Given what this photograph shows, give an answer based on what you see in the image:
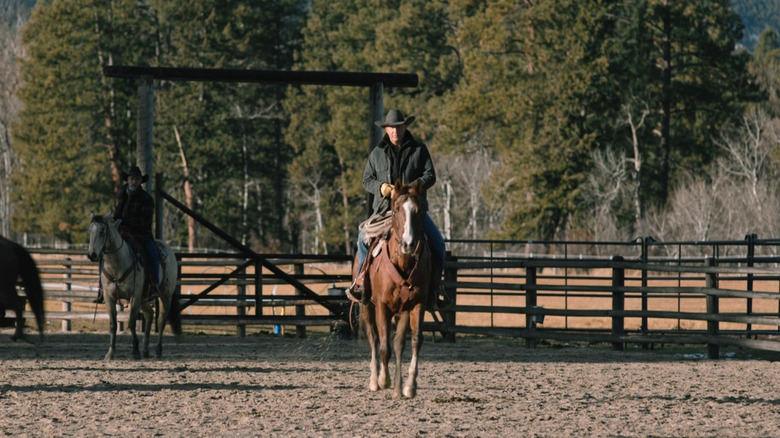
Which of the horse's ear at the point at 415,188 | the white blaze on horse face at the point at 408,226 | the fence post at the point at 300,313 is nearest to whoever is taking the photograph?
the white blaze on horse face at the point at 408,226

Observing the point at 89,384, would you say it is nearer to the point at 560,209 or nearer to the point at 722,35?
the point at 560,209

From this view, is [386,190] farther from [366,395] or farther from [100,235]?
[100,235]

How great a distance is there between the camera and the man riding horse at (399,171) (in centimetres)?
1062

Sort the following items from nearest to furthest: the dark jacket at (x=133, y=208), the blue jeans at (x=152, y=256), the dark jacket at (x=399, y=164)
A: the dark jacket at (x=399, y=164)
the dark jacket at (x=133, y=208)
the blue jeans at (x=152, y=256)

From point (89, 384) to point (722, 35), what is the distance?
44.3m

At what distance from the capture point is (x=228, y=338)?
746 inches

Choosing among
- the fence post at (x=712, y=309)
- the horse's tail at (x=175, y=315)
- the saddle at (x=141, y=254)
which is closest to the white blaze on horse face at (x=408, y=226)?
the saddle at (x=141, y=254)

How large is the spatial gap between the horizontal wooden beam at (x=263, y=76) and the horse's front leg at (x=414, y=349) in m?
7.27

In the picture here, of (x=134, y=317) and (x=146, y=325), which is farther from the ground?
(x=134, y=317)

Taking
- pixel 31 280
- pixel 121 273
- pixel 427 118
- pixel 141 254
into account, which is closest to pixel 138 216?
pixel 141 254

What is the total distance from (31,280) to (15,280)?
25 centimetres

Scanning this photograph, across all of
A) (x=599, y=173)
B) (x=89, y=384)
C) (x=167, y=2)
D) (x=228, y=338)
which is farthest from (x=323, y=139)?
(x=89, y=384)

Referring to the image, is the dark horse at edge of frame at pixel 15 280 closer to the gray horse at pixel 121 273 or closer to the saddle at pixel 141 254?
the gray horse at pixel 121 273

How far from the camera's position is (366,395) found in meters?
10.7
